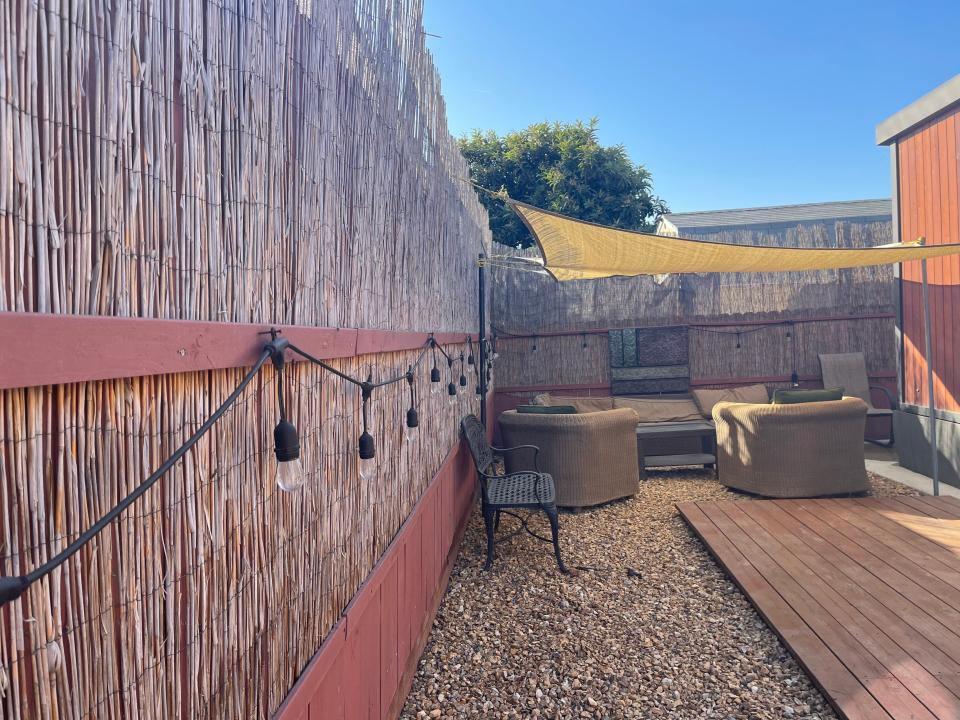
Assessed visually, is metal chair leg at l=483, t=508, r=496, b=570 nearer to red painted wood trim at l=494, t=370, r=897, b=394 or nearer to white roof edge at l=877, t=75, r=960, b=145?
red painted wood trim at l=494, t=370, r=897, b=394

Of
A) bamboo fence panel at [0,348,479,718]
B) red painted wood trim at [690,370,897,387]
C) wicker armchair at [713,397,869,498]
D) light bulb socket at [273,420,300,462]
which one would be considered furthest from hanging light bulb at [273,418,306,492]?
red painted wood trim at [690,370,897,387]

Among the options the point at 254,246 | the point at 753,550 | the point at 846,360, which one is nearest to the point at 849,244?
the point at 846,360

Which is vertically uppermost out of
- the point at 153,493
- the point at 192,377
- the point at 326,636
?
the point at 192,377

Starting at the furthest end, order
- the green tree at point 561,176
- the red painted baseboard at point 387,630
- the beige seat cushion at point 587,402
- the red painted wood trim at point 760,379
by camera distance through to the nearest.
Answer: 1. the green tree at point 561,176
2. the red painted wood trim at point 760,379
3. the beige seat cushion at point 587,402
4. the red painted baseboard at point 387,630

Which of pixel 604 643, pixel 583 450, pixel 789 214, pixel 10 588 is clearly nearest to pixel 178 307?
pixel 10 588

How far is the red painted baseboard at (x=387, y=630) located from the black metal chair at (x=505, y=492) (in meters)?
0.28

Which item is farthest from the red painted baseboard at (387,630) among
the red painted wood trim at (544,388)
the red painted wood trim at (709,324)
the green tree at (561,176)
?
the green tree at (561,176)

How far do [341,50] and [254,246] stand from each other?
0.81m

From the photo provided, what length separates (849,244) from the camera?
767cm

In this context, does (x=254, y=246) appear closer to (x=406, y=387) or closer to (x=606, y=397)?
(x=406, y=387)

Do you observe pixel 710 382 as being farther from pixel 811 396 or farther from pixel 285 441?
pixel 285 441

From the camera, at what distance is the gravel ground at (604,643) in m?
2.26

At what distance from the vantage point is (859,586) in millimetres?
2982

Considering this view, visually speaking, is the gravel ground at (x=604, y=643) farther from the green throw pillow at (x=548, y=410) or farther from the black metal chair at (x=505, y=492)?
the green throw pillow at (x=548, y=410)
